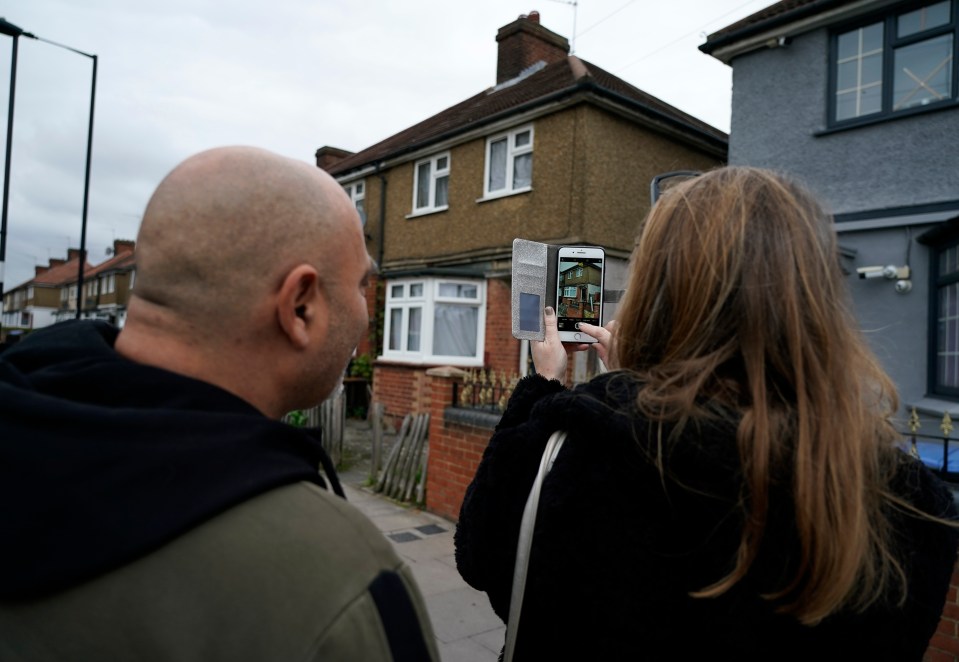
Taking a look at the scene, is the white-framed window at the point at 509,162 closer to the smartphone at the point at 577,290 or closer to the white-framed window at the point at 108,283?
the smartphone at the point at 577,290

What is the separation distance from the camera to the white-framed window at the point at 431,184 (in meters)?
15.6

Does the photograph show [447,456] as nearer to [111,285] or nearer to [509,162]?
[509,162]

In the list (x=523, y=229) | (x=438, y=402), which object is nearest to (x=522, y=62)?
(x=523, y=229)

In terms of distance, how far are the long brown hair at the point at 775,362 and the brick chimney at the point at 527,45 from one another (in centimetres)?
1724

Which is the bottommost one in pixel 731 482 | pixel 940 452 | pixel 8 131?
pixel 940 452

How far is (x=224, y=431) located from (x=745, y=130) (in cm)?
1087

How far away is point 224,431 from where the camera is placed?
90 centimetres

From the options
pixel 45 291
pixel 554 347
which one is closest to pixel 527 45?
pixel 554 347

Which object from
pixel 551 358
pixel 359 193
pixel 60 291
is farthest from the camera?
pixel 60 291

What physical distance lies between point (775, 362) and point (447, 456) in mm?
5699

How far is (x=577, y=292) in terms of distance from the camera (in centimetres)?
203

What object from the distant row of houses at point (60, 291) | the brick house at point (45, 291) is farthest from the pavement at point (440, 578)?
the brick house at point (45, 291)

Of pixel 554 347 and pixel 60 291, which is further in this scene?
pixel 60 291

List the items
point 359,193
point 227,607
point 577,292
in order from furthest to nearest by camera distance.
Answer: point 359,193 → point 577,292 → point 227,607
